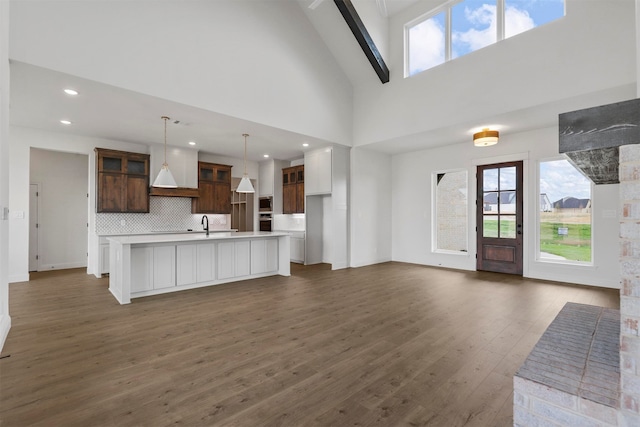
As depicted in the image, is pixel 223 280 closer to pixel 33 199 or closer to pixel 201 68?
pixel 201 68

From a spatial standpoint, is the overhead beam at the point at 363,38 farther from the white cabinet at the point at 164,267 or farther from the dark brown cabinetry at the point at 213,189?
the white cabinet at the point at 164,267

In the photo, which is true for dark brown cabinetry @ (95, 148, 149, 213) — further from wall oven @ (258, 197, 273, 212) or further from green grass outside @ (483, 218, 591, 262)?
green grass outside @ (483, 218, 591, 262)

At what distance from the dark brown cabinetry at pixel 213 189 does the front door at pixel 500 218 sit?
20.3 feet

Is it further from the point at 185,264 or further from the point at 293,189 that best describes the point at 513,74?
the point at 185,264

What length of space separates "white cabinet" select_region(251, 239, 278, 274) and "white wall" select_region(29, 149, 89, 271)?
4.68 meters

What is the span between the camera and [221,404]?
191 cm

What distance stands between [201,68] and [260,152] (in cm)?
351

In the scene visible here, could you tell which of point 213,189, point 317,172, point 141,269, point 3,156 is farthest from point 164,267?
point 317,172

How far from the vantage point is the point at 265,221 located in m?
9.09

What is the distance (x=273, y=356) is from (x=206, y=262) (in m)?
2.98

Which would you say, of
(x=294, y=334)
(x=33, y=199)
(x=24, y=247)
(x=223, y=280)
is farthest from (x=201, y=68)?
(x=33, y=199)

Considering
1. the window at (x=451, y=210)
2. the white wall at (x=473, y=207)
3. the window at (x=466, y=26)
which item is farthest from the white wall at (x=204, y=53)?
the window at (x=451, y=210)

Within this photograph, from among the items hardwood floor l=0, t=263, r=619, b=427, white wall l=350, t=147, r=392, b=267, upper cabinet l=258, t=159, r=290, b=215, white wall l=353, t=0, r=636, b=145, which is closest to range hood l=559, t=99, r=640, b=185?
hardwood floor l=0, t=263, r=619, b=427

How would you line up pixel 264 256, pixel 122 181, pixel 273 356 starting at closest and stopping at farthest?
pixel 273 356 < pixel 264 256 < pixel 122 181
